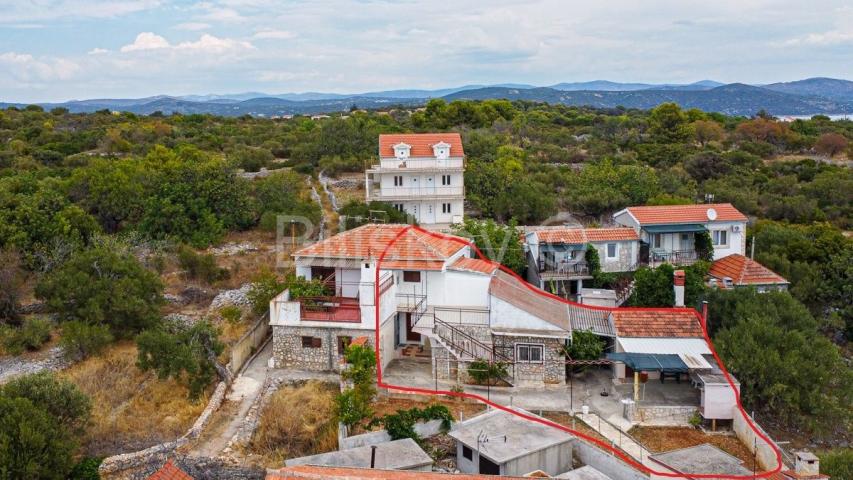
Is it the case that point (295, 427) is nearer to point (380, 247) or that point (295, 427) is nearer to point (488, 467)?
point (488, 467)

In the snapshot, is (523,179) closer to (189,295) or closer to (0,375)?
(189,295)

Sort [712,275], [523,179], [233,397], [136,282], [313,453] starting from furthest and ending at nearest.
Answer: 1. [523,179]
2. [712,275]
3. [136,282]
4. [233,397]
5. [313,453]

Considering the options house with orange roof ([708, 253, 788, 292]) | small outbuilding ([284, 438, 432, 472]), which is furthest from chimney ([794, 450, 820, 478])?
house with orange roof ([708, 253, 788, 292])

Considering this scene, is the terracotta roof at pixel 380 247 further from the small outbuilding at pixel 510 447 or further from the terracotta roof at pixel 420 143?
the terracotta roof at pixel 420 143

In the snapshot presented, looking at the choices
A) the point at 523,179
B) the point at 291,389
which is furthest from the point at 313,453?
the point at 523,179

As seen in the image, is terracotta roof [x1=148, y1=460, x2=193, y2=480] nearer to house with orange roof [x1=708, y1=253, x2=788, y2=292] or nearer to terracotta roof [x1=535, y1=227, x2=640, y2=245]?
terracotta roof [x1=535, y1=227, x2=640, y2=245]

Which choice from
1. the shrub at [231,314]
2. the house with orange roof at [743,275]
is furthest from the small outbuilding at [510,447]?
the house with orange roof at [743,275]

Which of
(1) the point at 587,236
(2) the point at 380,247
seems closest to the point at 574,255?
(1) the point at 587,236
